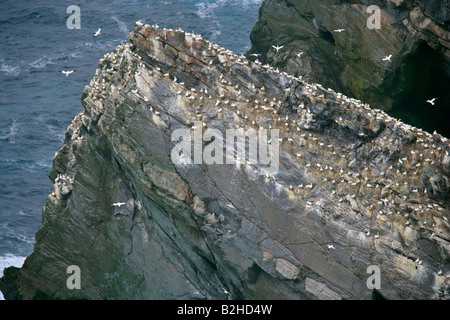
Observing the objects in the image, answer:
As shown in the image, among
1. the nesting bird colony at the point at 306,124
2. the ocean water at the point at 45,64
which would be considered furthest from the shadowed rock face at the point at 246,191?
the ocean water at the point at 45,64

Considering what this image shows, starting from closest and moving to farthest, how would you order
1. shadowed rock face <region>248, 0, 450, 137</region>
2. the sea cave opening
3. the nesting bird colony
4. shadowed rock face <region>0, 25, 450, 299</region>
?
shadowed rock face <region>0, 25, 450, 299</region>
the nesting bird colony
shadowed rock face <region>248, 0, 450, 137</region>
the sea cave opening

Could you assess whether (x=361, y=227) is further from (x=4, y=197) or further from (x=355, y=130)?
(x=4, y=197)

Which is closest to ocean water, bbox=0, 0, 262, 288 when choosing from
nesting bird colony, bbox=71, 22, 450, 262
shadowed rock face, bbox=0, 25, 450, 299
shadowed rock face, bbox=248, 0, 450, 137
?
shadowed rock face, bbox=0, 25, 450, 299

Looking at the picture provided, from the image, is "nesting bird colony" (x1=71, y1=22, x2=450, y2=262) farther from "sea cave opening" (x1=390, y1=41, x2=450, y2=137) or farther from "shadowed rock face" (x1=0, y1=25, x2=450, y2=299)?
"sea cave opening" (x1=390, y1=41, x2=450, y2=137)

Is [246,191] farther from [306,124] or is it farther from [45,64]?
[45,64]

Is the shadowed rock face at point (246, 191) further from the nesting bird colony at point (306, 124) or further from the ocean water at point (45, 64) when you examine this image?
the ocean water at point (45, 64)

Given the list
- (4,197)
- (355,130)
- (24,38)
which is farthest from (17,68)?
(355,130)

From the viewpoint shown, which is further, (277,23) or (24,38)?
(24,38)
